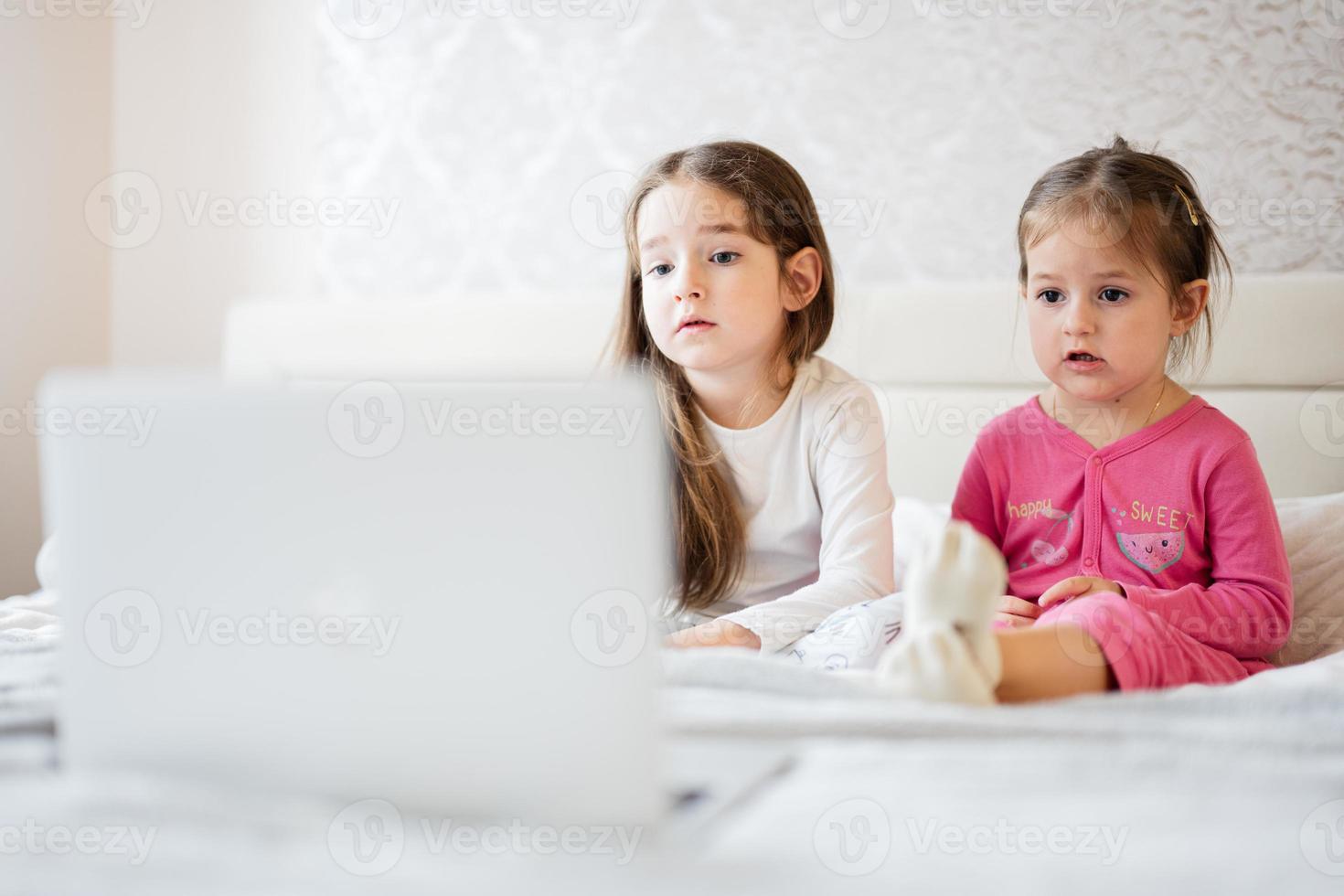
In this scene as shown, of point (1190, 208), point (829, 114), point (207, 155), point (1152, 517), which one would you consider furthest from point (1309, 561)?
point (207, 155)

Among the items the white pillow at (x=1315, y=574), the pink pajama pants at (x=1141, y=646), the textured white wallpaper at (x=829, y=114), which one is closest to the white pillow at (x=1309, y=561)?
the white pillow at (x=1315, y=574)

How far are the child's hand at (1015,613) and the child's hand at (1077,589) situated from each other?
41 millimetres

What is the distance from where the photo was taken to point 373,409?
24.9 inches

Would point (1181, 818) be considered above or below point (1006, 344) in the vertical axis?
below

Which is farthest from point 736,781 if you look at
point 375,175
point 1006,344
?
point 375,175

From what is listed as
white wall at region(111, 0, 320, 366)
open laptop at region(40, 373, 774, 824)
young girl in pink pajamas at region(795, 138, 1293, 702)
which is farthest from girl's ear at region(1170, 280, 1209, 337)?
white wall at region(111, 0, 320, 366)

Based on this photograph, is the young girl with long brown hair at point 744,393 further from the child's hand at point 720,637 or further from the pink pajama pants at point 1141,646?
the pink pajama pants at point 1141,646

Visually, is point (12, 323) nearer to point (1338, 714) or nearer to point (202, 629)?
point (202, 629)

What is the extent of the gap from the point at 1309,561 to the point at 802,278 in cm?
72

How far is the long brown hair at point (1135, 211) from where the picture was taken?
131 cm

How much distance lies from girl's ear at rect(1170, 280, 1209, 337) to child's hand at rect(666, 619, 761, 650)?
2.04 ft

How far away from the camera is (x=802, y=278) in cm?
154

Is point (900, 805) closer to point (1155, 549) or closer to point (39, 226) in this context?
point (1155, 549)

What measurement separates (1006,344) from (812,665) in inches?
33.6
